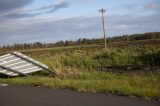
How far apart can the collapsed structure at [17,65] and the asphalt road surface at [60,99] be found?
4.42 meters

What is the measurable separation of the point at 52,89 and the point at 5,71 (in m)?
4.73

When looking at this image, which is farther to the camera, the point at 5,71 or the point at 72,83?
the point at 5,71

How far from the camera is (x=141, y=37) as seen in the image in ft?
338

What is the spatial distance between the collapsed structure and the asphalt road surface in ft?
14.5

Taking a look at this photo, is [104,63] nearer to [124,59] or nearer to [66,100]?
[124,59]

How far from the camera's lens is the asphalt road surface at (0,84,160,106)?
9352mm

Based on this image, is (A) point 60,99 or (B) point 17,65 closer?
(A) point 60,99

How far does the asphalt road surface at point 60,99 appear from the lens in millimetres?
9352

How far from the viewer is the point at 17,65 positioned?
1706 centimetres

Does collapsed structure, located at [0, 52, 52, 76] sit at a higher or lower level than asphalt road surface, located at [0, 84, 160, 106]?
higher

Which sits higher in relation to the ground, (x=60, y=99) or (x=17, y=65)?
(x=17, y=65)

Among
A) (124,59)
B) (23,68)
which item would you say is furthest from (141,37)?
(23,68)

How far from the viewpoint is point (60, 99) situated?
32.9 feet

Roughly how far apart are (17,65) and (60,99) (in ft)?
24.5
